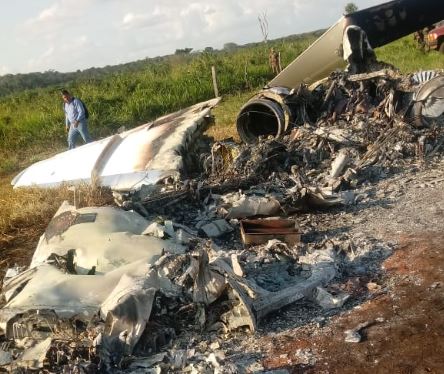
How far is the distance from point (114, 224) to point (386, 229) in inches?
107

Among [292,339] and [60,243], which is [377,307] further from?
[60,243]

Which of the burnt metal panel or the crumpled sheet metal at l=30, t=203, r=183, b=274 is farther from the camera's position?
the burnt metal panel

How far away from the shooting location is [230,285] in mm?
4117

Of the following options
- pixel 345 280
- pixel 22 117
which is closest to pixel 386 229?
pixel 345 280

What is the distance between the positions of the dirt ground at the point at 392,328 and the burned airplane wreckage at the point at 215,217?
244 millimetres

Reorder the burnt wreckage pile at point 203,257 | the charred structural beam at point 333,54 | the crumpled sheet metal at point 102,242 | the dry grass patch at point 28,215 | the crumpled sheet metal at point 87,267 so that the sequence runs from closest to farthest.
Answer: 1. the burnt wreckage pile at point 203,257
2. the crumpled sheet metal at point 87,267
3. the crumpled sheet metal at point 102,242
4. the dry grass patch at point 28,215
5. the charred structural beam at point 333,54

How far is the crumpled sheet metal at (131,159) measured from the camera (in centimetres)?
759

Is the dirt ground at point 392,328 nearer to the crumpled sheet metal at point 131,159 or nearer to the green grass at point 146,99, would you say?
the crumpled sheet metal at point 131,159

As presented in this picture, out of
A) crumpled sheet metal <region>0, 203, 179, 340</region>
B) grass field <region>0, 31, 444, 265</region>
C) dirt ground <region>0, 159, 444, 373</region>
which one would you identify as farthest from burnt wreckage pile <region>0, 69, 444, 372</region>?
grass field <region>0, 31, 444, 265</region>

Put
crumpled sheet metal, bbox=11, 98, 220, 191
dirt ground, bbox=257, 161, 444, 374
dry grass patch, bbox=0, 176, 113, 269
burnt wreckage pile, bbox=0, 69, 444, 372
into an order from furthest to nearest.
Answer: crumpled sheet metal, bbox=11, 98, 220, 191 < dry grass patch, bbox=0, 176, 113, 269 < burnt wreckage pile, bbox=0, 69, 444, 372 < dirt ground, bbox=257, 161, 444, 374

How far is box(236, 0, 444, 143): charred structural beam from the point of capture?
30.4 ft

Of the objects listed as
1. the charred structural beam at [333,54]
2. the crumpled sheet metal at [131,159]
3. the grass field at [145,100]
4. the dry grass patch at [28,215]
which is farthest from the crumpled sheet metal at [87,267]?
the charred structural beam at [333,54]

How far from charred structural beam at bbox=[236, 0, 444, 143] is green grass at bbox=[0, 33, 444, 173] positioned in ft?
5.39

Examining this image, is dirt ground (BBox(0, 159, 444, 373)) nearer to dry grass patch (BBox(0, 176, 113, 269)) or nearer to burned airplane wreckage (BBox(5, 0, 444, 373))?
burned airplane wreckage (BBox(5, 0, 444, 373))
